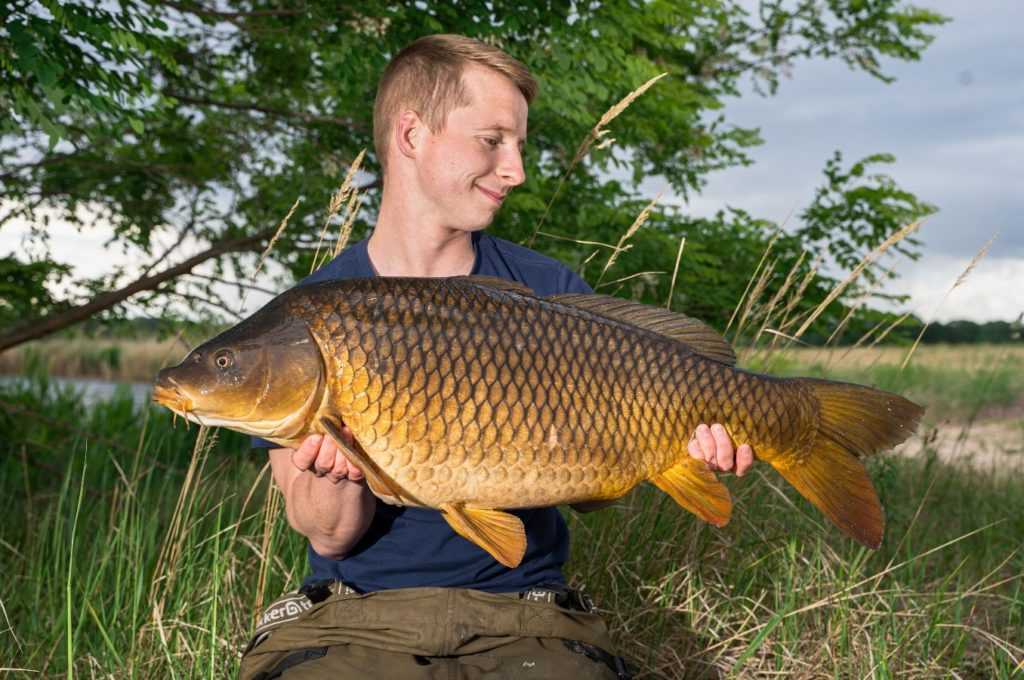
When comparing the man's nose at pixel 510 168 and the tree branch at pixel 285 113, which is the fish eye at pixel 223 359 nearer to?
the man's nose at pixel 510 168

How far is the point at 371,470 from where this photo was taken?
180 centimetres

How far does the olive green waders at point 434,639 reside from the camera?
80.9 inches

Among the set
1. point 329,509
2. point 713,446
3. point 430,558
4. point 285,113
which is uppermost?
point 285,113

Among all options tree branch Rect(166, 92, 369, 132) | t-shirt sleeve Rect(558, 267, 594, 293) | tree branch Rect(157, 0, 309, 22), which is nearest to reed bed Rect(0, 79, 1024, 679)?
t-shirt sleeve Rect(558, 267, 594, 293)

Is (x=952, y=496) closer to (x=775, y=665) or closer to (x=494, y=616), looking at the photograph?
(x=775, y=665)

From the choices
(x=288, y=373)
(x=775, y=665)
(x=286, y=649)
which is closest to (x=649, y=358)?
(x=288, y=373)

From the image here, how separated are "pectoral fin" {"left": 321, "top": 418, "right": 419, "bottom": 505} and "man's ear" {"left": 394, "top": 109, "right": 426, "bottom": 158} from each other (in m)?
0.87

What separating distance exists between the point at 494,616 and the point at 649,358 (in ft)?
2.10

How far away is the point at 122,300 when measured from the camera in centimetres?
602

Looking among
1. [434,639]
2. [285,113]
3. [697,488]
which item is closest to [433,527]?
[434,639]

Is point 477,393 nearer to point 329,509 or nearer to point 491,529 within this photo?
point 491,529

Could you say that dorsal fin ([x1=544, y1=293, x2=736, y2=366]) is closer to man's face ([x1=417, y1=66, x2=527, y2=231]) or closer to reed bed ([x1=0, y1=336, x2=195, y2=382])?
man's face ([x1=417, y1=66, x2=527, y2=231])

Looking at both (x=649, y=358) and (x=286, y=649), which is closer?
(x=649, y=358)

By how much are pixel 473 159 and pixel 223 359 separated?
81cm
